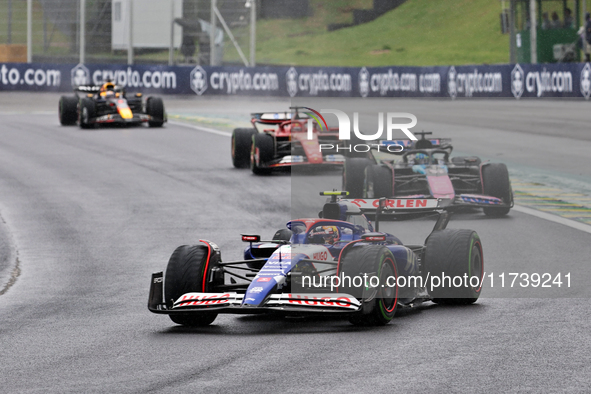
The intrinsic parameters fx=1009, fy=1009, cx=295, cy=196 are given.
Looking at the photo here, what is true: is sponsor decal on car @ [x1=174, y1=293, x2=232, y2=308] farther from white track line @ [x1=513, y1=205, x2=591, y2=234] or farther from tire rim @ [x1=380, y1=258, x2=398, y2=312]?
white track line @ [x1=513, y1=205, x2=591, y2=234]

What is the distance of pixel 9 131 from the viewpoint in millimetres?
27625

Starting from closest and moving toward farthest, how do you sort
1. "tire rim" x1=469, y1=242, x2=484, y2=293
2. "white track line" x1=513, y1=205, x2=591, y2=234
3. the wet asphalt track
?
the wet asphalt track
"tire rim" x1=469, y1=242, x2=484, y2=293
"white track line" x1=513, y1=205, x2=591, y2=234

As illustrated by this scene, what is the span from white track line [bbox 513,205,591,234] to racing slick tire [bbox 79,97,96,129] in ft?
53.1

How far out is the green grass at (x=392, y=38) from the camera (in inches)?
3150

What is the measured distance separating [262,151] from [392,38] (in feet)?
229

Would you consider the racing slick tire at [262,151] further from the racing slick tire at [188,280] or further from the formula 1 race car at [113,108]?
the racing slick tire at [188,280]

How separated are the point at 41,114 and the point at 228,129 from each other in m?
8.14

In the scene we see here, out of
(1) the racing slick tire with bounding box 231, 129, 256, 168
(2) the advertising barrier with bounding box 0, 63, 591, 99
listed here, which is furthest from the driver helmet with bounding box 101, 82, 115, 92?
(2) the advertising barrier with bounding box 0, 63, 591, 99

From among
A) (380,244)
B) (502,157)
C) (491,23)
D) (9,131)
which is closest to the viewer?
(380,244)

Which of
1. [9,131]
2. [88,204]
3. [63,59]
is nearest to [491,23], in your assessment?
[63,59]

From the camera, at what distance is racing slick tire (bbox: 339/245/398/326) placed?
292 inches

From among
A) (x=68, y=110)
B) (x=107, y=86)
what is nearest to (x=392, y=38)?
(x=68, y=110)

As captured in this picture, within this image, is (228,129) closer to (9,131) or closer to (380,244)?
(9,131)

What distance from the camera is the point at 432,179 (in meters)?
13.9
